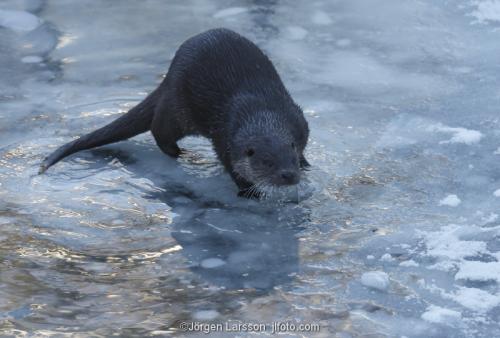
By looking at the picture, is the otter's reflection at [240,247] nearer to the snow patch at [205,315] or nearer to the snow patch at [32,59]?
the snow patch at [205,315]

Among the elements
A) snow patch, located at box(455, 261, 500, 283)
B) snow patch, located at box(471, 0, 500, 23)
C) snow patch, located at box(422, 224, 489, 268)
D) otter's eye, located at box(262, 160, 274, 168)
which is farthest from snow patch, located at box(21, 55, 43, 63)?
snow patch, located at box(455, 261, 500, 283)

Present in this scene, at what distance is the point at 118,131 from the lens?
12.5ft

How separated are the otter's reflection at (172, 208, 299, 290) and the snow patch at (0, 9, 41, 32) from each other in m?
2.17

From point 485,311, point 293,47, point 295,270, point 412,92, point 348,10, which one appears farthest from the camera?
point 348,10

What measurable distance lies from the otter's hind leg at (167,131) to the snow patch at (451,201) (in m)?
1.07

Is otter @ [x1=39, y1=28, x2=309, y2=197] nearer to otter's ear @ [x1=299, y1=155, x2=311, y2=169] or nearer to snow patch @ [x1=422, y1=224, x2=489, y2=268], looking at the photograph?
otter's ear @ [x1=299, y1=155, x2=311, y2=169]

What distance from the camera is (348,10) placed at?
200 inches

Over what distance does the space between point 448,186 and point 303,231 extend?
0.59 meters

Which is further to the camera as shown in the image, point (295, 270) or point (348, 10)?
point (348, 10)

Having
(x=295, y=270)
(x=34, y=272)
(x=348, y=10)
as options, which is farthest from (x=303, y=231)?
(x=348, y=10)

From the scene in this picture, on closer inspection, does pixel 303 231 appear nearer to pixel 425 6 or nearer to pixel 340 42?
pixel 340 42

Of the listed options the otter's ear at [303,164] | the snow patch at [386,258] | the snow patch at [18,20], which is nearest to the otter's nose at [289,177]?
the otter's ear at [303,164]

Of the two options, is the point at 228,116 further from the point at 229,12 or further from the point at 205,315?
the point at 229,12

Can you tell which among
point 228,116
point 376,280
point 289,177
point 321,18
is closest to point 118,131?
point 228,116
